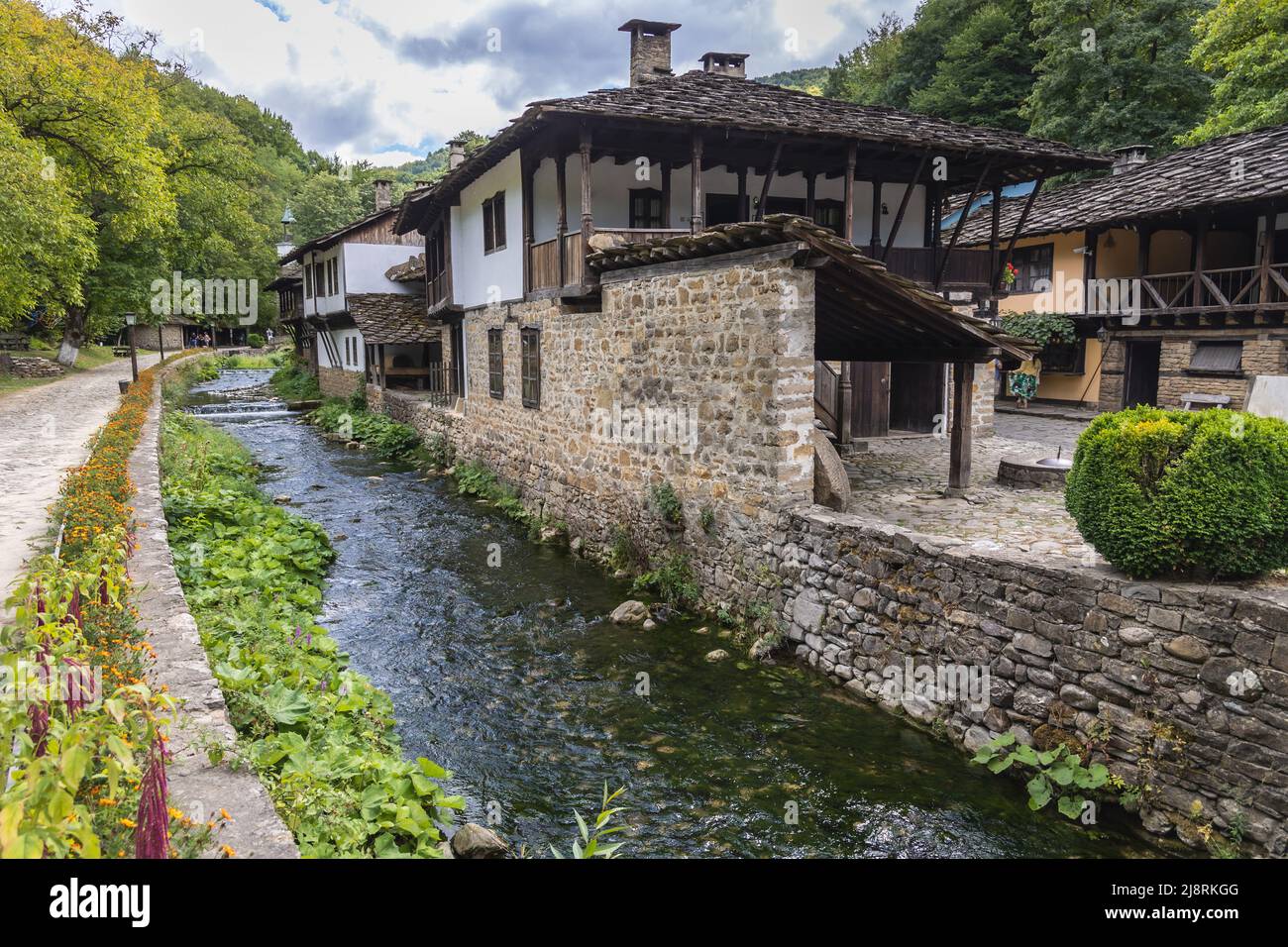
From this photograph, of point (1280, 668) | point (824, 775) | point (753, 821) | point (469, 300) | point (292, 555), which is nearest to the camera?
point (1280, 668)

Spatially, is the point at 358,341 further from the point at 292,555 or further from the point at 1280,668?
the point at 1280,668

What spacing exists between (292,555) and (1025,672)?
849cm

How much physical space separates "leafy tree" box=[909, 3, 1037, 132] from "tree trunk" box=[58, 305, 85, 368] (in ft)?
112

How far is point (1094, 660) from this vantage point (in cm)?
545

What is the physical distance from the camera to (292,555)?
10539mm

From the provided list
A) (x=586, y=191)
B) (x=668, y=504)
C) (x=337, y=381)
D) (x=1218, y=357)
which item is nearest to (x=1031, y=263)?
(x=1218, y=357)

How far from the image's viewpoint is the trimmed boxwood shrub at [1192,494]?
4.93 metres

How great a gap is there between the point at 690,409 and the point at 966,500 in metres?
3.39

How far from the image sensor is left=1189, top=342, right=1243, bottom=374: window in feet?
63.3

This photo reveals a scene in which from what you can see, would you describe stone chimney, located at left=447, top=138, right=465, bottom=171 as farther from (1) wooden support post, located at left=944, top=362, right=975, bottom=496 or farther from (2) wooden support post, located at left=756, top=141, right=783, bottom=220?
(1) wooden support post, located at left=944, top=362, right=975, bottom=496

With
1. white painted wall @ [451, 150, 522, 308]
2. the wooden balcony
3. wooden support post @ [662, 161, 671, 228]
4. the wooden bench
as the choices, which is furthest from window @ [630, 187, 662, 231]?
the wooden balcony

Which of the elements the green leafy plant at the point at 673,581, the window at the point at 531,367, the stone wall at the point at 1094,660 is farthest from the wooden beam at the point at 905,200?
the stone wall at the point at 1094,660

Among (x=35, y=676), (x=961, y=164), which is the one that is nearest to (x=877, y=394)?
(x=961, y=164)

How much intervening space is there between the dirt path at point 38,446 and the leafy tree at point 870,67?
30576mm
